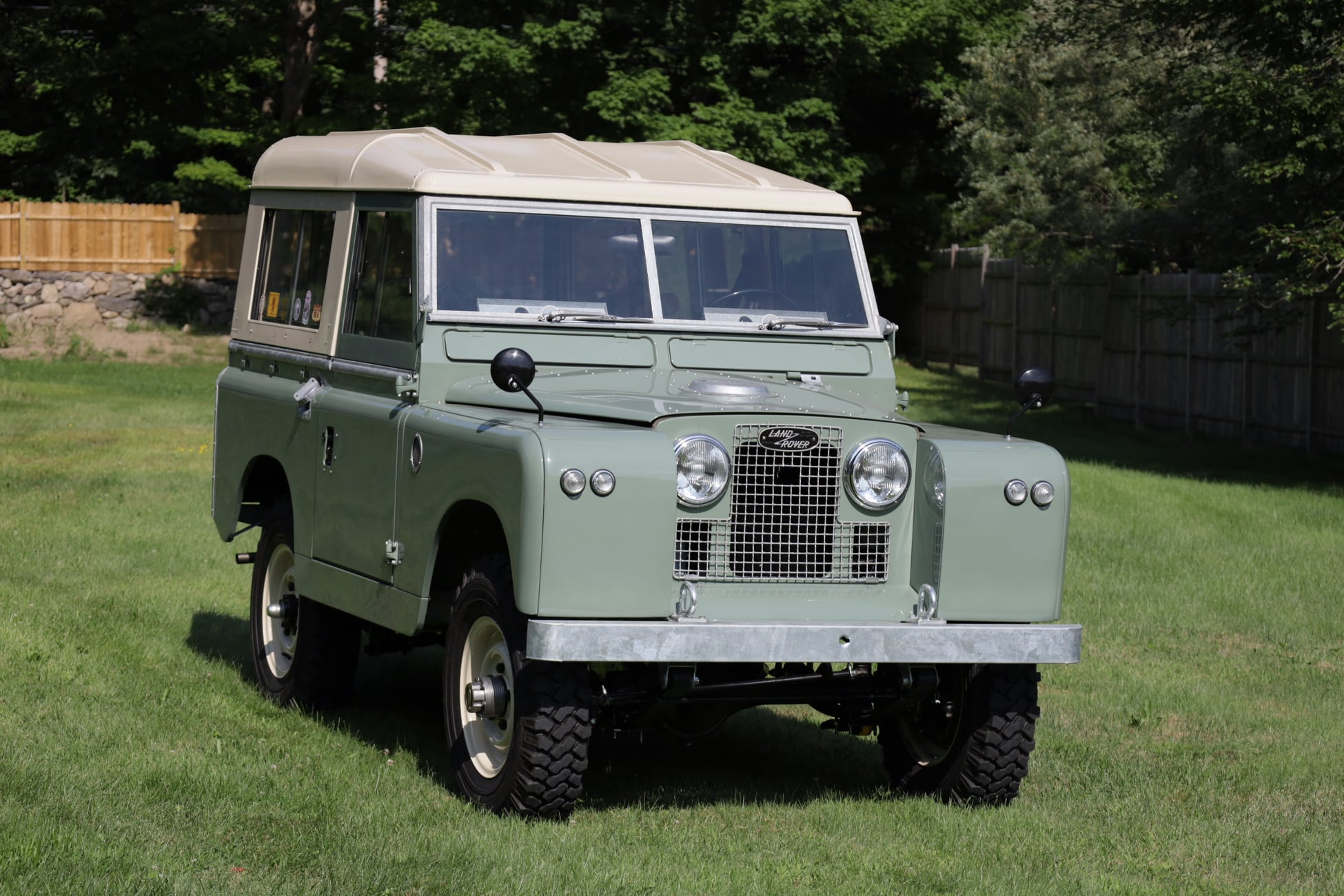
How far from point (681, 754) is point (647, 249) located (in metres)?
Result: 2.24

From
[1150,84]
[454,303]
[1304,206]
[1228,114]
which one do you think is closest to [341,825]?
[454,303]

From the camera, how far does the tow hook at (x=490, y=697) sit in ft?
21.6

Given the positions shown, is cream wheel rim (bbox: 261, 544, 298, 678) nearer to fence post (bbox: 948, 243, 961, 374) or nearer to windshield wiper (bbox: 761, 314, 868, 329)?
windshield wiper (bbox: 761, 314, 868, 329)

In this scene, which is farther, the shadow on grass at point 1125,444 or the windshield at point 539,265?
the shadow on grass at point 1125,444

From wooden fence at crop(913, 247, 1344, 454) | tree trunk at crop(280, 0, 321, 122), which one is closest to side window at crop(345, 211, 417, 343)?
wooden fence at crop(913, 247, 1344, 454)

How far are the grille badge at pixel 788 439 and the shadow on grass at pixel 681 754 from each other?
135 cm

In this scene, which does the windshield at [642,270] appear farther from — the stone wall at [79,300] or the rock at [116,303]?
the rock at [116,303]

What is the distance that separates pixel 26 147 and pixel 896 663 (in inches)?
1430

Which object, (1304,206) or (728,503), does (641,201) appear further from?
(1304,206)

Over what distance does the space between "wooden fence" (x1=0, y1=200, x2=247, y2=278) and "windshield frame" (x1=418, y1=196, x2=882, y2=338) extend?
28356 millimetres

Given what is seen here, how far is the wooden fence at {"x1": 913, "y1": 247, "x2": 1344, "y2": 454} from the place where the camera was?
21906mm

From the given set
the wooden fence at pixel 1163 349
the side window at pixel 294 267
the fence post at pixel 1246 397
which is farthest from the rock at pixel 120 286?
the side window at pixel 294 267

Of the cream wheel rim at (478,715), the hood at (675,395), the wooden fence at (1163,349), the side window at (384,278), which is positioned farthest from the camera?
the wooden fence at (1163,349)

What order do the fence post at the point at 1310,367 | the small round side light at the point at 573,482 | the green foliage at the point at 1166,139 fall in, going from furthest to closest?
the fence post at the point at 1310,367
the green foliage at the point at 1166,139
the small round side light at the point at 573,482
